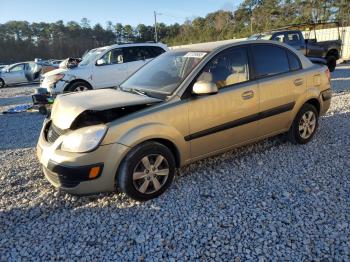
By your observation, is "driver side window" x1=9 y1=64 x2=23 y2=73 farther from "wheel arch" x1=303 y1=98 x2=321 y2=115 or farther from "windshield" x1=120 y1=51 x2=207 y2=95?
"wheel arch" x1=303 y1=98 x2=321 y2=115

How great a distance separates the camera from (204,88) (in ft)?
11.6

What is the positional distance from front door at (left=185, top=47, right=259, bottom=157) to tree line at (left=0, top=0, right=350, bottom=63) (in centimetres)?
3761

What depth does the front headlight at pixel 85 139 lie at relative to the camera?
10.2 feet

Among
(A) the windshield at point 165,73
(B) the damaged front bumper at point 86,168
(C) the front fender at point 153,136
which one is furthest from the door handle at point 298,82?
(B) the damaged front bumper at point 86,168

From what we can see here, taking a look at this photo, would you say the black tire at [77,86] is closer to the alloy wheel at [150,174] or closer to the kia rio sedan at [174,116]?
the kia rio sedan at [174,116]

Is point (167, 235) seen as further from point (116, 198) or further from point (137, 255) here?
point (116, 198)

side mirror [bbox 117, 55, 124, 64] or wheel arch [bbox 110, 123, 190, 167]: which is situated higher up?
side mirror [bbox 117, 55, 124, 64]

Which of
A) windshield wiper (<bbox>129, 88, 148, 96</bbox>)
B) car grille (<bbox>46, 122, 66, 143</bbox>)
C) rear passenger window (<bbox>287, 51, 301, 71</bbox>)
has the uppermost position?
rear passenger window (<bbox>287, 51, 301, 71</bbox>)

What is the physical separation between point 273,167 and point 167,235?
195 cm

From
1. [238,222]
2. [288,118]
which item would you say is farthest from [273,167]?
[238,222]

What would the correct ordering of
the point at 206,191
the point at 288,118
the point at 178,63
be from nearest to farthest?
the point at 206,191, the point at 178,63, the point at 288,118

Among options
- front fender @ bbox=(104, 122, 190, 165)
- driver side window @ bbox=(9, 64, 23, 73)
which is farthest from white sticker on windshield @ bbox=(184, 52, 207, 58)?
driver side window @ bbox=(9, 64, 23, 73)

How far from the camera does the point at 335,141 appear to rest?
4996 millimetres

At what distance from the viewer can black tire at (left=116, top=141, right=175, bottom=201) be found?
3.28 meters
